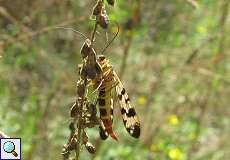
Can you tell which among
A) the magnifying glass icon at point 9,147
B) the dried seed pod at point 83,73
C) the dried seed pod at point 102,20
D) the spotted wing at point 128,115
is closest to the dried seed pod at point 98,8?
the dried seed pod at point 102,20

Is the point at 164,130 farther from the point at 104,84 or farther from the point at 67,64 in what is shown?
the point at 104,84

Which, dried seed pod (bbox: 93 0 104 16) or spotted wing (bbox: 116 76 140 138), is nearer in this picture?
dried seed pod (bbox: 93 0 104 16)

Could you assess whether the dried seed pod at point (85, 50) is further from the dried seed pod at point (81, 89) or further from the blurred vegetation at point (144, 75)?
the blurred vegetation at point (144, 75)

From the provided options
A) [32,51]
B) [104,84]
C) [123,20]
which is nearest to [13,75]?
[32,51]

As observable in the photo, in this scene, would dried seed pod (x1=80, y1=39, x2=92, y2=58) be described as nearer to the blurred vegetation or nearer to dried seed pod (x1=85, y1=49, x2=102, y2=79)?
dried seed pod (x1=85, y1=49, x2=102, y2=79)

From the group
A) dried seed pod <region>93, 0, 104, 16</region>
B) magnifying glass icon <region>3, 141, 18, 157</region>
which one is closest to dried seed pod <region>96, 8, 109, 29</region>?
dried seed pod <region>93, 0, 104, 16</region>

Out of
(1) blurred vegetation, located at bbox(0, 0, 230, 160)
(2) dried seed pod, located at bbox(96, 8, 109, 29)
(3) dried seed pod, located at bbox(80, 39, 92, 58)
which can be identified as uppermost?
(1) blurred vegetation, located at bbox(0, 0, 230, 160)
